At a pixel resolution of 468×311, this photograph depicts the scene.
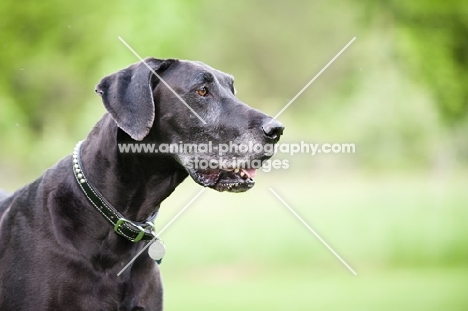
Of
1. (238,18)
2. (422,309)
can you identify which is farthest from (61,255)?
(238,18)

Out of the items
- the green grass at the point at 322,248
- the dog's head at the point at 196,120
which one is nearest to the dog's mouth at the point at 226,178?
the dog's head at the point at 196,120

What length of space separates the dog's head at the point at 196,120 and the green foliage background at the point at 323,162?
276 inches

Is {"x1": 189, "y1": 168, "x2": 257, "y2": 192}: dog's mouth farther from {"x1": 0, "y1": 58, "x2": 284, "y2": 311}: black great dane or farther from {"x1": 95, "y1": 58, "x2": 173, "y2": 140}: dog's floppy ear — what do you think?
{"x1": 95, "y1": 58, "x2": 173, "y2": 140}: dog's floppy ear

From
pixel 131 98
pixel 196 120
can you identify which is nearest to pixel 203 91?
pixel 196 120

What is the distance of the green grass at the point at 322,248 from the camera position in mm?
13109

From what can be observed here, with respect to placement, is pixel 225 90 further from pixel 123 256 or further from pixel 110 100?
pixel 123 256

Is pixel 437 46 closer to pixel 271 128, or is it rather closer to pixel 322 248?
pixel 322 248

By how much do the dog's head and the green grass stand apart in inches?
306

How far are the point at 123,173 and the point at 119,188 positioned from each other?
89 mm

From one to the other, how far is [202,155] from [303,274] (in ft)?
33.8

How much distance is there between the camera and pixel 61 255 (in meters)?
4.38

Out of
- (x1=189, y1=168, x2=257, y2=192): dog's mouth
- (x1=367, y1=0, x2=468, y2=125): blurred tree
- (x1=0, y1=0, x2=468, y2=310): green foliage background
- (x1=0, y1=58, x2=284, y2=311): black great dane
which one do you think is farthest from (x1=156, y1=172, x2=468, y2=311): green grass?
(x1=0, y1=58, x2=284, y2=311): black great dane

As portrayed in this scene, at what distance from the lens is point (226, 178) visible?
15.8 ft

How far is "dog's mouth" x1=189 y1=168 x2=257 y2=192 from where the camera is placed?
4.71m
